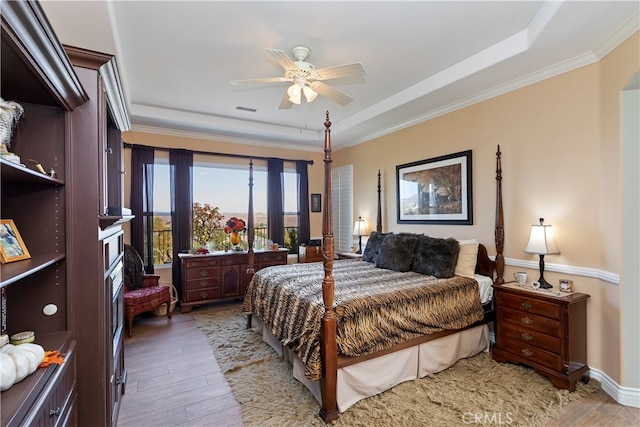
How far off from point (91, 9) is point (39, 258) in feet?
5.39

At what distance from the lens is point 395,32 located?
2.55 meters

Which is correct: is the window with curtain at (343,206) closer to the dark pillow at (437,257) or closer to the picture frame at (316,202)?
the picture frame at (316,202)

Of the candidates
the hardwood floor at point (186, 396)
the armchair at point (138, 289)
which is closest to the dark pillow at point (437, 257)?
the hardwood floor at point (186, 396)

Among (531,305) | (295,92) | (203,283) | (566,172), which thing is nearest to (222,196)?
(203,283)

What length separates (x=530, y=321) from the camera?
265cm

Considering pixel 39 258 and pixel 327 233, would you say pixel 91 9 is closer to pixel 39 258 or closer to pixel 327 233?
pixel 39 258

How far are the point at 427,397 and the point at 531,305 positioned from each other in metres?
1.22

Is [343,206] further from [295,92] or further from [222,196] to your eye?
[295,92]

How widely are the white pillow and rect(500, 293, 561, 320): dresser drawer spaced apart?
416mm

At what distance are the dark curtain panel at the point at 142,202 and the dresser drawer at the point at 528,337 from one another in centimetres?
462

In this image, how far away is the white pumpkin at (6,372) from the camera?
3.25 ft

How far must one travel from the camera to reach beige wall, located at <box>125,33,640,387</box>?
7.99 feet

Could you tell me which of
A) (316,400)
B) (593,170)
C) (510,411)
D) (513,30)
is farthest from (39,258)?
(593,170)

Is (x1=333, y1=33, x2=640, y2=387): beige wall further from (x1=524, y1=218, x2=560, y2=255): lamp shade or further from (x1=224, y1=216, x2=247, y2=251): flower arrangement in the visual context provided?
(x1=224, y1=216, x2=247, y2=251): flower arrangement
